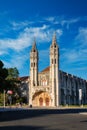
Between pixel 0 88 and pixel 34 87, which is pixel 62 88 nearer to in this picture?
pixel 34 87

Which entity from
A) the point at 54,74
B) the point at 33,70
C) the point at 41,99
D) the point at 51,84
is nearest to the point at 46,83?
the point at 51,84

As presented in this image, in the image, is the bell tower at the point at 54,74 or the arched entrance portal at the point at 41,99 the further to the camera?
the arched entrance portal at the point at 41,99

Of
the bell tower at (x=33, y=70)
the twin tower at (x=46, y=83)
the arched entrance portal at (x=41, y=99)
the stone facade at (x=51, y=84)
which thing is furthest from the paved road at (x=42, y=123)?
the bell tower at (x=33, y=70)

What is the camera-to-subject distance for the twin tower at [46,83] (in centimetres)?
11000

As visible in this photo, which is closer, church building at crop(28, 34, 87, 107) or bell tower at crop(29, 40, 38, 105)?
church building at crop(28, 34, 87, 107)

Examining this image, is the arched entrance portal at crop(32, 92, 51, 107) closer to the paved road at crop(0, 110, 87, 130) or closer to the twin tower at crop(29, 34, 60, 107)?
the twin tower at crop(29, 34, 60, 107)

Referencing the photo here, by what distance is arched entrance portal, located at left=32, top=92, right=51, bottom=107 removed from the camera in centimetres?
11431

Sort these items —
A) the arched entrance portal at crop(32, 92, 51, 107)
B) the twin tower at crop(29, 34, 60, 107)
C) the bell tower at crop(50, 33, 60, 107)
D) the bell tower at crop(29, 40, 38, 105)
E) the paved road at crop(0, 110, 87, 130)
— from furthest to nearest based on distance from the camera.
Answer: the bell tower at crop(29, 40, 38, 105) < the arched entrance portal at crop(32, 92, 51, 107) < the twin tower at crop(29, 34, 60, 107) < the bell tower at crop(50, 33, 60, 107) < the paved road at crop(0, 110, 87, 130)

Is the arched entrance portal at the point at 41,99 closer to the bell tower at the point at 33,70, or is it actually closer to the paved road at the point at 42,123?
the bell tower at the point at 33,70

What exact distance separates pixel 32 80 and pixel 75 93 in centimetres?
2036

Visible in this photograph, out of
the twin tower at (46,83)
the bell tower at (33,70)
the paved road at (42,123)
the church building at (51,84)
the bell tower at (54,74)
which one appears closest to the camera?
the paved road at (42,123)

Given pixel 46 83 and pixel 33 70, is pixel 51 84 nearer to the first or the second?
pixel 46 83

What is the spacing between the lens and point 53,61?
11362 centimetres

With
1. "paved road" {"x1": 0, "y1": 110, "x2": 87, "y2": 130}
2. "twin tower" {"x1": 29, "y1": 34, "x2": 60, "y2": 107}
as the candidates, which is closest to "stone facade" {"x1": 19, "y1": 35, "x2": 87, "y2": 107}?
"twin tower" {"x1": 29, "y1": 34, "x2": 60, "y2": 107}
